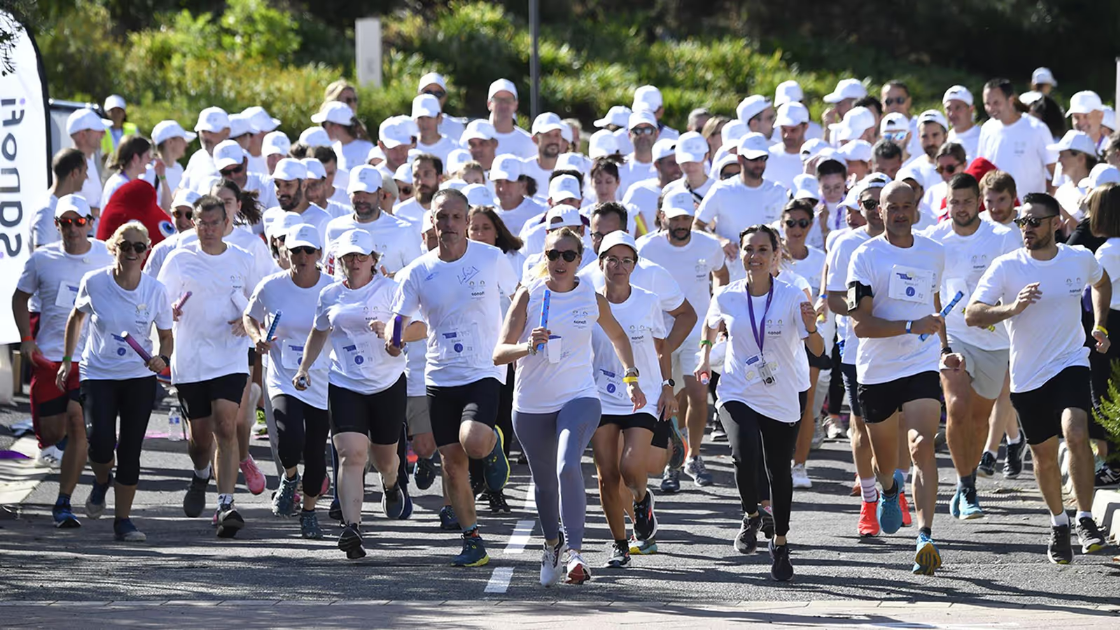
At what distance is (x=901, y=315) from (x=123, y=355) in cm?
469

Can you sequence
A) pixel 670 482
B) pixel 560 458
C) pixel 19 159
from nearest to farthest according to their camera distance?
pixel 560 458 → pixel 19 159 → pixel 670 482

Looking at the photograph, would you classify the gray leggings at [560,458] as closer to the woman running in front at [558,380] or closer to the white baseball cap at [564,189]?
Answer: the woman running in front at [558,380]

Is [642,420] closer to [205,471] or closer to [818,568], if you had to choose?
[818,568]

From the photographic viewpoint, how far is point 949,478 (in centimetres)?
1365

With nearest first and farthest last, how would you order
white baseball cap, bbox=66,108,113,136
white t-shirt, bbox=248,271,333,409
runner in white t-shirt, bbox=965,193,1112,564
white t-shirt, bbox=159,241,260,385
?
runner in white t-shirt, bbox=965,193,1112,564, white t-shirt, bbox=248,271,333,409, white t-shirt, bbox=159,241,260,385, white baseball cap, bbox=66,108,113,136

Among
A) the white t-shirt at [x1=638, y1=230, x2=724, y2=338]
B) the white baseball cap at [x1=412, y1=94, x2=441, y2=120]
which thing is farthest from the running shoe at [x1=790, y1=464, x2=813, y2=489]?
the white baseball cap at [x1=412, y1=94, x2=441, y2=120]

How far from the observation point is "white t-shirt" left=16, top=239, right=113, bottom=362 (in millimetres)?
12352

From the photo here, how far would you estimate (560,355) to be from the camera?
995 cm

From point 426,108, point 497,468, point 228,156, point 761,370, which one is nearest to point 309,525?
point 497,468

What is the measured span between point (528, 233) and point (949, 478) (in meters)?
3.55

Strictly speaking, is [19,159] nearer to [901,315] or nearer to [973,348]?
[901,315]

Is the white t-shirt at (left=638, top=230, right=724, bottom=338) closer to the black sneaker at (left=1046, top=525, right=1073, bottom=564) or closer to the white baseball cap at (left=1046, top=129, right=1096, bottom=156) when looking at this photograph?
the white baseball cap at (left=1046, top=129, right=1096, bottom=156)

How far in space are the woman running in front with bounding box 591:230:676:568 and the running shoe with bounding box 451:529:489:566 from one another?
0.72 metres

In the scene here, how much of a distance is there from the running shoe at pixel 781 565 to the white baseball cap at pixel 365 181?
160 inches
